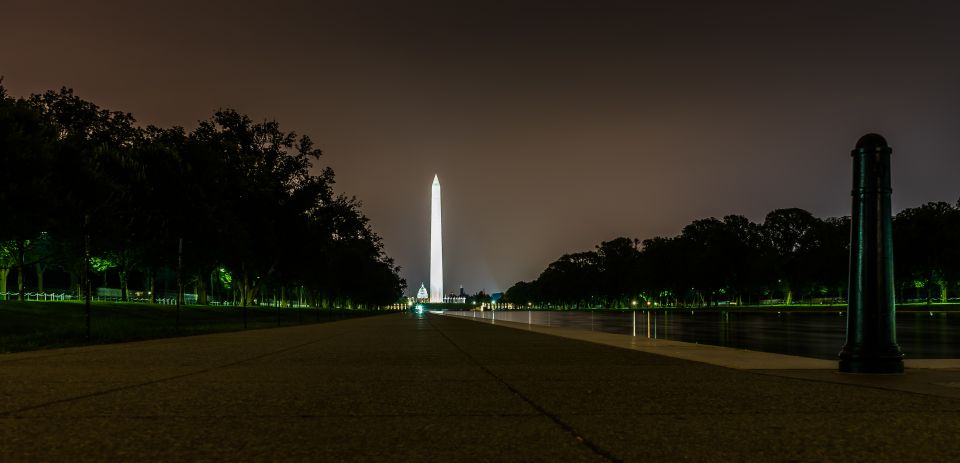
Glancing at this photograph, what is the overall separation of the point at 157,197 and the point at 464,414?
34791 mm

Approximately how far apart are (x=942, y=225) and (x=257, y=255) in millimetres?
78806

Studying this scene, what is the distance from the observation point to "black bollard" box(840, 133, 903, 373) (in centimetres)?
1110

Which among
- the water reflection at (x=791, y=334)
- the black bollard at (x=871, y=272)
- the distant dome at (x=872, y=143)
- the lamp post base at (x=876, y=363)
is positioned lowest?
the water reflection at (x=791, y=334)

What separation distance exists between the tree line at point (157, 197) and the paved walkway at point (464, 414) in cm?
1472

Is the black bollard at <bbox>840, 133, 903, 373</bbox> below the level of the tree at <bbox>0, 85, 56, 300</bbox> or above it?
below

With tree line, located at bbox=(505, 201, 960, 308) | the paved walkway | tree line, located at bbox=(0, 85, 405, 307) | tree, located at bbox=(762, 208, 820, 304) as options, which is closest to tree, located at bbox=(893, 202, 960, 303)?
tree line, located at bbox=(505, 201, 960, 308)

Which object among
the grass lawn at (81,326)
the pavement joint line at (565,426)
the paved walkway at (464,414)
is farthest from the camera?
the grass lawn at (81,326)

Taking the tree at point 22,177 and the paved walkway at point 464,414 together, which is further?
the tree at point 22,177

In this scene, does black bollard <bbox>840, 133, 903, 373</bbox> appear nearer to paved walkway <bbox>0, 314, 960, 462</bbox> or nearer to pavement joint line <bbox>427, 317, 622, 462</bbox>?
paved walkway <bbox>0, 314, 960, 462</bbox>

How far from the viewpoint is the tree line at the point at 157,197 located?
29422 millimetres

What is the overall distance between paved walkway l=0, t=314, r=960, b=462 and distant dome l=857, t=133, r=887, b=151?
3.38 meters

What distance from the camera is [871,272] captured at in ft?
36.8

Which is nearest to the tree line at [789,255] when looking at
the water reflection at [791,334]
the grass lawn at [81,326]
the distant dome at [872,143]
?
the water reflection at [791,334]

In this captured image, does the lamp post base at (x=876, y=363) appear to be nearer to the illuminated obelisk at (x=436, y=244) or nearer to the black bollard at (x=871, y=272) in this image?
the black bollard at (x=871, y=272)
